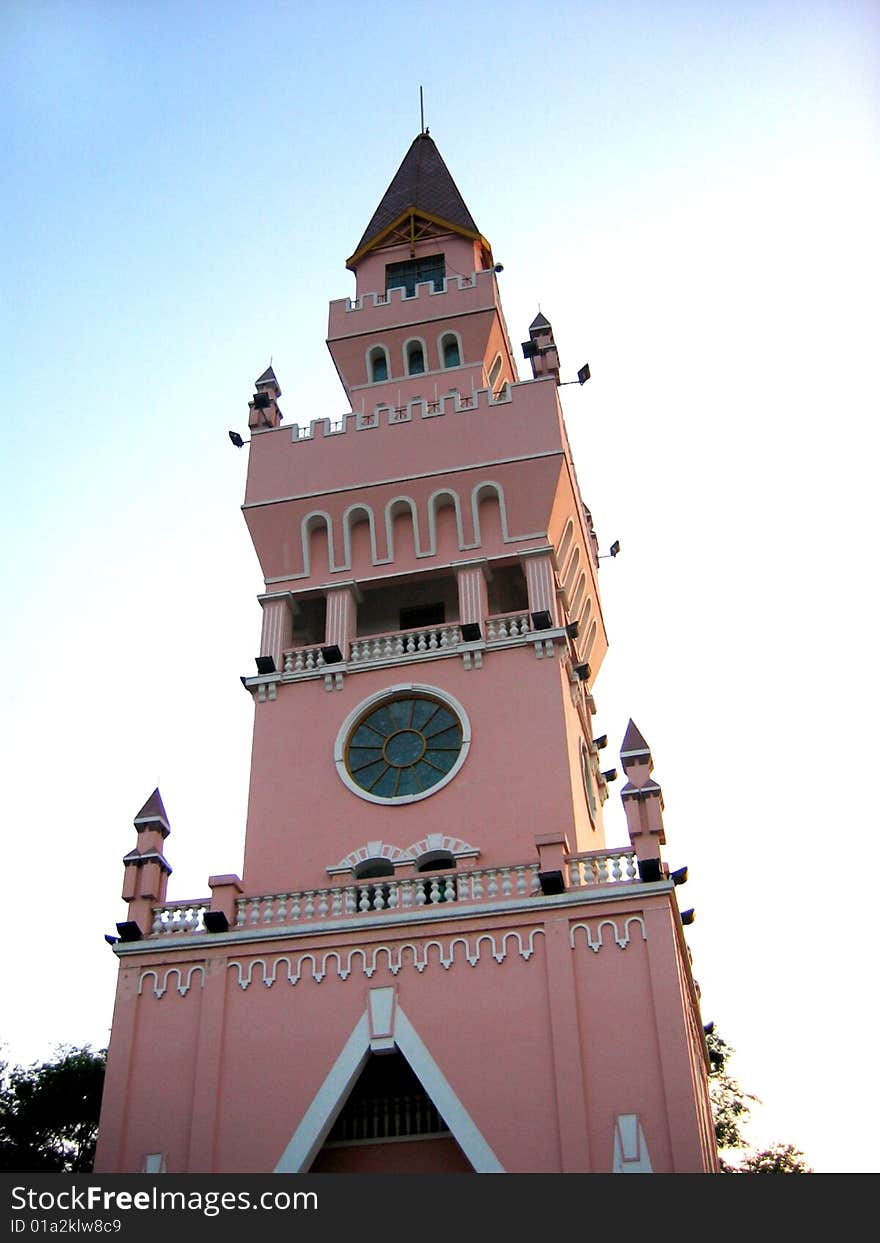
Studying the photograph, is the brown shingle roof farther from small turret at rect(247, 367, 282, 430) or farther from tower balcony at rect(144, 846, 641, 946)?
tower balcony at rect(144, 846, 641, 946)

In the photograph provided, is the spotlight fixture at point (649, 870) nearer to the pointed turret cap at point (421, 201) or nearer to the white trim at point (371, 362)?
the white trim at point (371, 362)

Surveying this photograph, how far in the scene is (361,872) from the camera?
2202 centimetres

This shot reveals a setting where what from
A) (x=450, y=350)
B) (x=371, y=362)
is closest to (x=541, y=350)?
(x=450, y=350)

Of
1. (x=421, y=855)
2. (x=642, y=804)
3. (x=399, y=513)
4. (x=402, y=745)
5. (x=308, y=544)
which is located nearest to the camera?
(x=642, y=804)

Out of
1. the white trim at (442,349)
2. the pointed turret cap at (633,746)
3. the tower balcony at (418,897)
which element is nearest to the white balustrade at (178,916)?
the tower balcony at (418,897)

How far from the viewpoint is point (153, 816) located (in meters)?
21.6

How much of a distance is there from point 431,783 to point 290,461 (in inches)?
318

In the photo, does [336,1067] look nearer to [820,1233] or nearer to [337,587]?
[820,1233]

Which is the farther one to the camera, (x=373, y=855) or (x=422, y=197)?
(x=422, y=197)

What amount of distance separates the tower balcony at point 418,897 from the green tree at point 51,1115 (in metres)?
10.2

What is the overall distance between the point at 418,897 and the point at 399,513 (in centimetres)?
910

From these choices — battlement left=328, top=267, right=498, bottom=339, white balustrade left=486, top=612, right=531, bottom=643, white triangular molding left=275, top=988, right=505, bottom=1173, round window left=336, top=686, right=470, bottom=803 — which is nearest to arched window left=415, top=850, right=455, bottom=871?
round window left=336, top=686, right=470, bottom=803

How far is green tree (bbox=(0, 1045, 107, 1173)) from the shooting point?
1078 inches

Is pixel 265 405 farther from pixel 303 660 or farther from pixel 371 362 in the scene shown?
pixel 303 660
